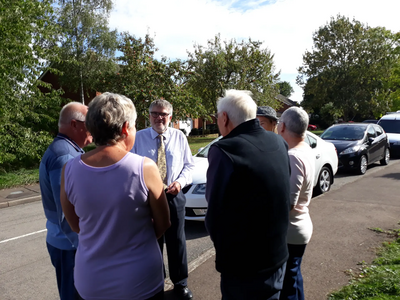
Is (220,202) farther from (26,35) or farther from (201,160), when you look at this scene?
(26,35)

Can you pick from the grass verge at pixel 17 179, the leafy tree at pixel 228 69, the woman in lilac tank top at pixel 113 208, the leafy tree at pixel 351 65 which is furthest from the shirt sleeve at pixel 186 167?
the leafy tree at pixel 351 65

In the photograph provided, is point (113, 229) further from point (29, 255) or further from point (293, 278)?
point (29, 255)

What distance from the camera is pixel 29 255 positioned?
16.5 feet

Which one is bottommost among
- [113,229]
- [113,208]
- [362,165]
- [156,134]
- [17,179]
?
[17,179]

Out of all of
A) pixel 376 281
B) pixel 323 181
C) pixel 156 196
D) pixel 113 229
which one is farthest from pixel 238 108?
pixel 323 181

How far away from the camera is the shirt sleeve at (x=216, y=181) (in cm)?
180

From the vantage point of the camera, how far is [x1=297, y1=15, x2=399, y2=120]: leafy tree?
34.5m

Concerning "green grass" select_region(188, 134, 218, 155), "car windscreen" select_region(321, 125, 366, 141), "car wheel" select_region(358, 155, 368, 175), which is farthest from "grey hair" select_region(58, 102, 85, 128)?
"green grass" select_region(188, 134, 218, 155)

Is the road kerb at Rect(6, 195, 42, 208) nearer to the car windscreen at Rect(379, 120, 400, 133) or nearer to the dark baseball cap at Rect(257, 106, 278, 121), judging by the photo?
the dark baseball cap at Rect(257, 106, 278, 121)

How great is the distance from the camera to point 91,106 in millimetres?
1786

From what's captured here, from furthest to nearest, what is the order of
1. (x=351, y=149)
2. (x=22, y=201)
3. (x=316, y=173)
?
(x=351, y=149), (x=22, y=201), (x=316, y=173)

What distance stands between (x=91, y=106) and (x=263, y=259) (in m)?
1.34

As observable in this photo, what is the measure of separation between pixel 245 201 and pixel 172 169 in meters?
1.75

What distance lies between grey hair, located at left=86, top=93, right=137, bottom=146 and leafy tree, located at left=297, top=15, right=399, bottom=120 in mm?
38109
